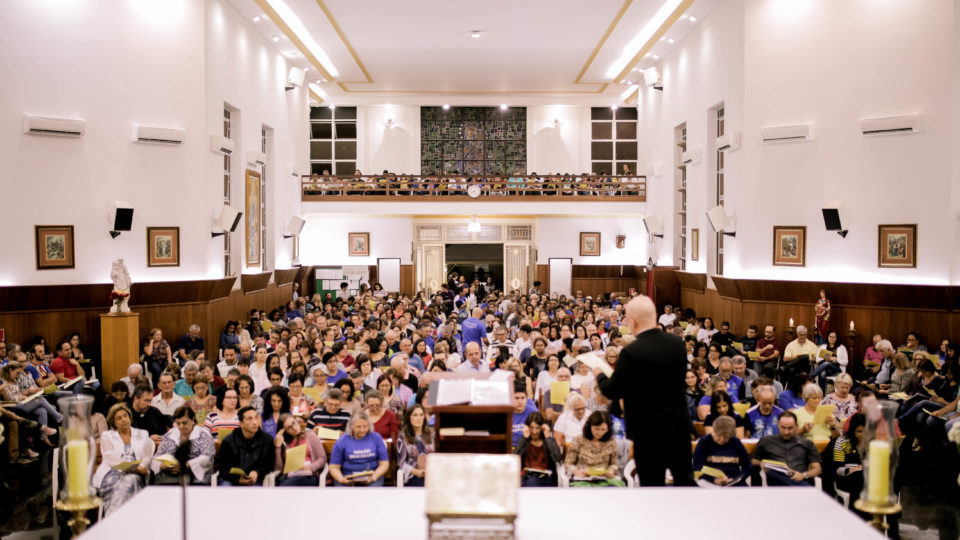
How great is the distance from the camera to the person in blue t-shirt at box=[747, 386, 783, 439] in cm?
741

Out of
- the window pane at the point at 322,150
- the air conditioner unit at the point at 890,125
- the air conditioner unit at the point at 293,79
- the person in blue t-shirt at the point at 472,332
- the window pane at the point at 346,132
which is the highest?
the air conditioner unit at the point at 293,79

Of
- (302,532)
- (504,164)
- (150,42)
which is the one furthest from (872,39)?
(504,164)

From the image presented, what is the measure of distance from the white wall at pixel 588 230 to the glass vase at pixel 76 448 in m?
23.2

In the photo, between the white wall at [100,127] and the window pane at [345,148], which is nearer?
the white wall at [100,127]

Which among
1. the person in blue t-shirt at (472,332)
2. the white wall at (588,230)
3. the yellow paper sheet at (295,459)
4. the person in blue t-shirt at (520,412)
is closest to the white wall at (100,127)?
the person in blue t-shirt at (472,332)

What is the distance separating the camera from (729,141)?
1566 cm

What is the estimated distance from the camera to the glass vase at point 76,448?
110 inches

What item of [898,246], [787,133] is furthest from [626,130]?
[898,246]

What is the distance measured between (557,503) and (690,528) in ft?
1.66

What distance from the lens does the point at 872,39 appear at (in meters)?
12.9

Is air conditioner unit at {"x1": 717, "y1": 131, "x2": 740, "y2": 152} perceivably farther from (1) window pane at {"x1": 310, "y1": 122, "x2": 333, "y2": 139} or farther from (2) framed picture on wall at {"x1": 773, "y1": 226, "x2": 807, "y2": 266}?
(1) window pane at {"x1": 310, "y1": 122, "x2": 333, "y2": 139}

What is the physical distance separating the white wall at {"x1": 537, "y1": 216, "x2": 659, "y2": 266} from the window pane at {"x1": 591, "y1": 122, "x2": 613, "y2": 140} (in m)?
4.63

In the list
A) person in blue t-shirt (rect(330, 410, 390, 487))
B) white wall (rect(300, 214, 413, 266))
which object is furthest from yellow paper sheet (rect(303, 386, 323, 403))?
white wall (rect(300, 214, 413, 266))

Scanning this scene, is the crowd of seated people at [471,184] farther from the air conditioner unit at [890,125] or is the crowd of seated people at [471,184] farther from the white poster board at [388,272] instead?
the air conditioner unit at [890,125]
